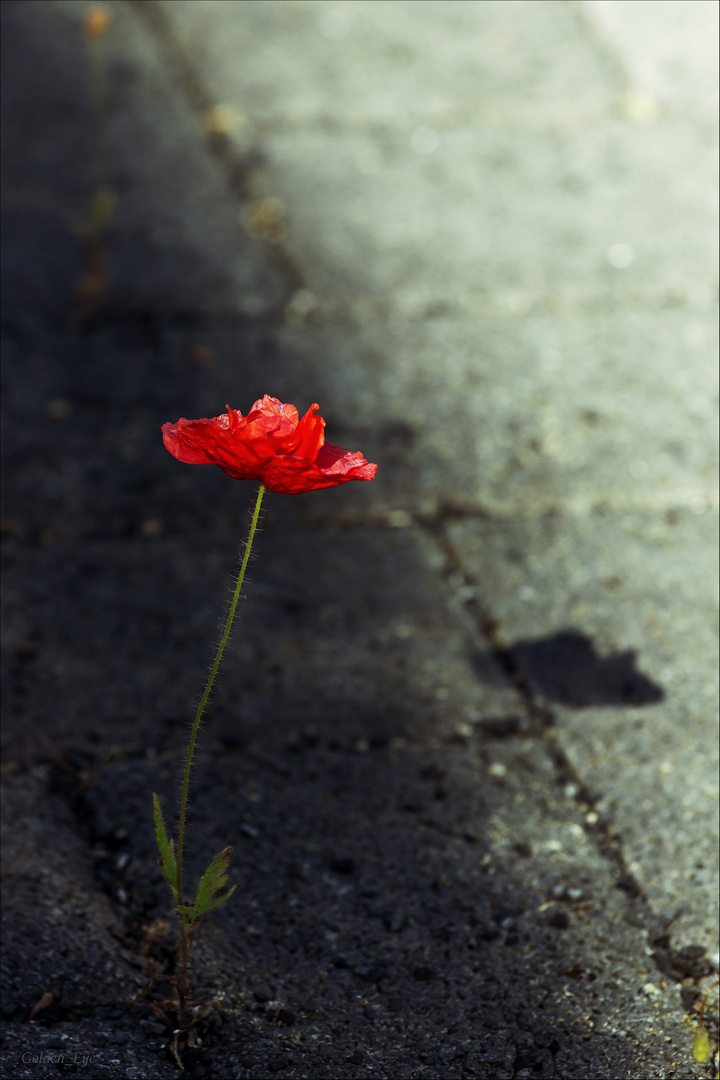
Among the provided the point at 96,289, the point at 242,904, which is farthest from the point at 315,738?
the point at 96,289

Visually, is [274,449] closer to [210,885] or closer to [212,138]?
[210,885]

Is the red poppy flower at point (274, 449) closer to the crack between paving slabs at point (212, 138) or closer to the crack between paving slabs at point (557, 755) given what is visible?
the crack between paving slabs at point (557, 755)

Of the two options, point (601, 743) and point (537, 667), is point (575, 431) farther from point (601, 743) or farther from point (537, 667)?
point (601, 743)

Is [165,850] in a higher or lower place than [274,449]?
lower

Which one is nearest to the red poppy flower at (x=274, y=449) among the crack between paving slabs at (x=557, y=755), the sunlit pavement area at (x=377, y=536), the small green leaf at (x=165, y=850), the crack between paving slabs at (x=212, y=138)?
the small green leaf at (x=165, y=850)

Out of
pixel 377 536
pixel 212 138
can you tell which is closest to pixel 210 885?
pixel 377 536

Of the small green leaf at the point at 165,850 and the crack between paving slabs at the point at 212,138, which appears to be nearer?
the small green leaf at the point at 165,850
